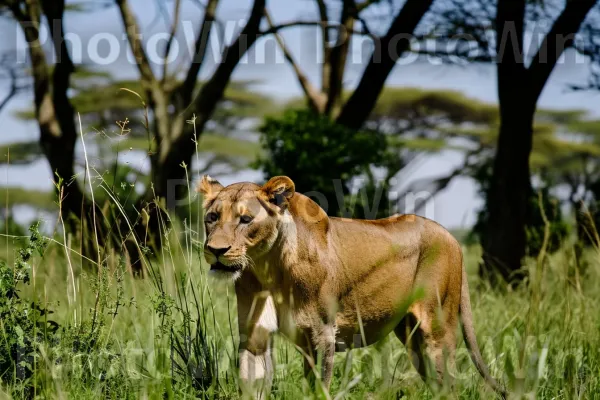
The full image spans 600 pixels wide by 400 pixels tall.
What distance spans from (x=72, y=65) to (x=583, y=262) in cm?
611

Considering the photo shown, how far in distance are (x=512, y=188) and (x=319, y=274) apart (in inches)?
236

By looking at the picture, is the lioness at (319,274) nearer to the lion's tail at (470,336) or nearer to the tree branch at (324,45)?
the lion's tail at (470,336)

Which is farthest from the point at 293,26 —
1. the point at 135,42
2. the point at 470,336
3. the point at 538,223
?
the point at 470,336

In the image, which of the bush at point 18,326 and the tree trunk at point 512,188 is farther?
the tree trunk at point 512,188

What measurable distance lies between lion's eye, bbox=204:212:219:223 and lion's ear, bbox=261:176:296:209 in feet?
0.71

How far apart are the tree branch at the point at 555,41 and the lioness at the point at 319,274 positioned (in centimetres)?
538

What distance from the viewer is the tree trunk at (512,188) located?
9.10 meters

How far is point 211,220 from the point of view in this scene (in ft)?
11.2

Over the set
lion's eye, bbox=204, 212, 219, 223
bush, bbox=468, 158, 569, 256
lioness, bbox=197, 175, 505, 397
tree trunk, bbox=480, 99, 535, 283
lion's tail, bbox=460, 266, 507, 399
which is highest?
lion's eye, bbox=204, 212, 219, 223

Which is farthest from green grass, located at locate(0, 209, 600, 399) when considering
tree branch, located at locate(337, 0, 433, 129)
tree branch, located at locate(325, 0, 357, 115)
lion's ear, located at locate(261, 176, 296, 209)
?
tree branch, located at locate(325, 0, 357, 115)

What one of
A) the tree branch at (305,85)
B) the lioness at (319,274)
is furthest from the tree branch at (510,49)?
the lioness at (319,274)

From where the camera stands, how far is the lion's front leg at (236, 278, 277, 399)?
11.6 ft

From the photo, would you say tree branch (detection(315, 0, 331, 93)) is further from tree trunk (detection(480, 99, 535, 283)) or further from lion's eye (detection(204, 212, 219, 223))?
lion's eye (detection(204, 212, 219, 223))

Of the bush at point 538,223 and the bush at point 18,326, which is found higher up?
the bush at point 18,326
